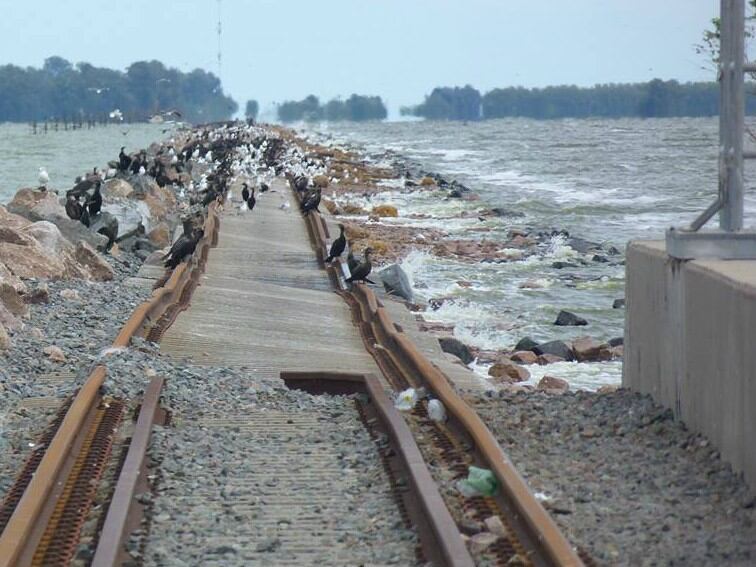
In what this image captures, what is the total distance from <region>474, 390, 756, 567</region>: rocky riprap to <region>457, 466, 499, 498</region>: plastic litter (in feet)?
0.86

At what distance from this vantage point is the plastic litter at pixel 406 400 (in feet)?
30.4

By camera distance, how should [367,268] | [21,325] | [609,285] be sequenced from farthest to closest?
[609,285] → [367,268] → [21,325]

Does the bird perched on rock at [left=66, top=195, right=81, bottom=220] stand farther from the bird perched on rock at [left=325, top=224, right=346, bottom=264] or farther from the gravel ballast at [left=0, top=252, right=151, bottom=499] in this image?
the gravel ballast at [left=0, top=252, right=151, bottom=499]

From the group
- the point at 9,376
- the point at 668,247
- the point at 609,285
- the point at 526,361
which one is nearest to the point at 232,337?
the point at 9,376

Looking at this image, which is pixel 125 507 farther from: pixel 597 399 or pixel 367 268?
pixel 367 268

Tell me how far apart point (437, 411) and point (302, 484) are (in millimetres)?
1540

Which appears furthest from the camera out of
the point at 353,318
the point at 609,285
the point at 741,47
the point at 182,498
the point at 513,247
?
the point at 513,247

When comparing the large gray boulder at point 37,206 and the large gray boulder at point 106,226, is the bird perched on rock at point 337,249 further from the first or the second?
the large gray boulder at point 37,206

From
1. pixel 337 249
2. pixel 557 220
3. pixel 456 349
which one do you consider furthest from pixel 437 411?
pixel 557 220

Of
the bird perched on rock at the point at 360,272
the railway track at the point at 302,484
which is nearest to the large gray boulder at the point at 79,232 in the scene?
the bird perched on rock at the point at 360,272

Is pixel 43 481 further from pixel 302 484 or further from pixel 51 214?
pixel 51 214

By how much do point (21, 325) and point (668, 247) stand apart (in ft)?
21.1

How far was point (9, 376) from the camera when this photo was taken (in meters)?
10.7

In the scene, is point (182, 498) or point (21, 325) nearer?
point (182, 498)
